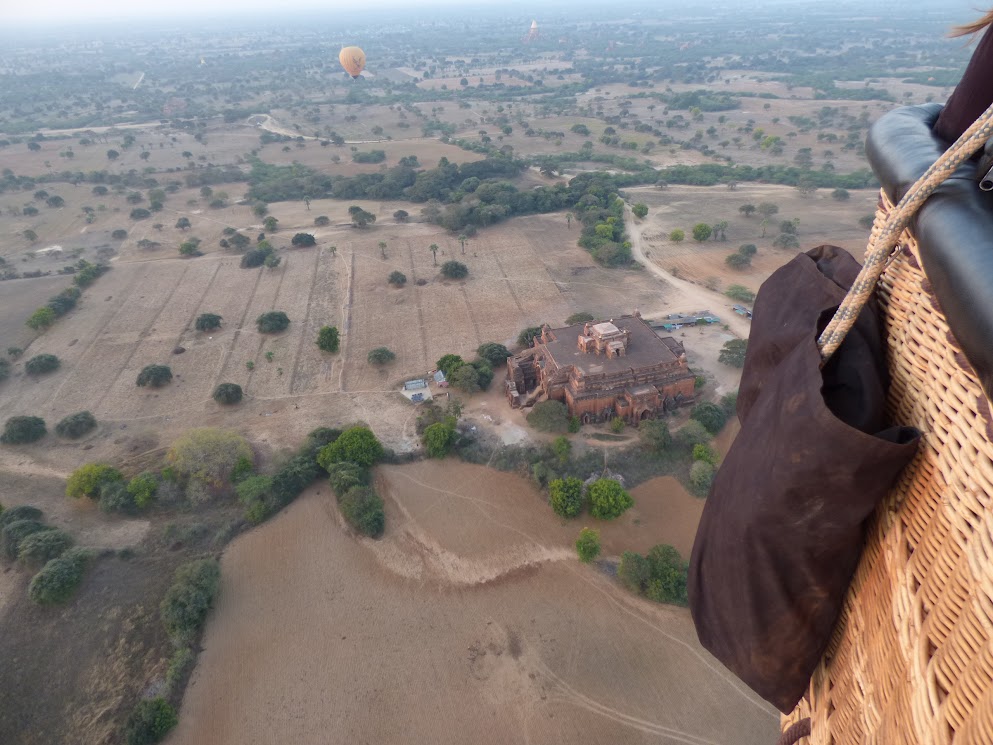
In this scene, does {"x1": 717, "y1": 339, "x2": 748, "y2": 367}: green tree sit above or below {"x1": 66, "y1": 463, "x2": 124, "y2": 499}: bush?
below

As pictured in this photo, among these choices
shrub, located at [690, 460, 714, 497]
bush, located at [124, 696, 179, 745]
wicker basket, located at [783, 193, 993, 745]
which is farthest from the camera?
shrub, located at [690, 460, 714, 497]

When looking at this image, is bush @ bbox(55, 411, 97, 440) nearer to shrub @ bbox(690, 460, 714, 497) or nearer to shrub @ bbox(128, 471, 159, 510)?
shrub @ bbox(128, 471, 159, 510)

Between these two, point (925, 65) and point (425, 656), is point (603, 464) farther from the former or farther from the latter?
point (925, 65)

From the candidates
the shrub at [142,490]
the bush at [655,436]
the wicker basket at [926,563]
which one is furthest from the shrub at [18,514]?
the wicker basket at [926,563]

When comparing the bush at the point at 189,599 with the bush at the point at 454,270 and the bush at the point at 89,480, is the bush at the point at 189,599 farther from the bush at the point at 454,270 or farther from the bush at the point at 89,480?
the bush at the point at 454,270

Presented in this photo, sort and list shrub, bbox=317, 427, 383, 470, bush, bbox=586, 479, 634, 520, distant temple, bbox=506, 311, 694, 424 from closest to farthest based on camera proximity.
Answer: bush, bbox=586, 479, 634, 520 → shrub, bbox=317, 427, 383, 470 → distant temple, bbox=506, 311, 694, 424

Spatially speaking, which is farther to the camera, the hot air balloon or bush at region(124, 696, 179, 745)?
the hot air balloon

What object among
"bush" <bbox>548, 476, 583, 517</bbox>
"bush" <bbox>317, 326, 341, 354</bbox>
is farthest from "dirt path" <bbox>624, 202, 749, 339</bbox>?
"bush" <bbox>317, 326, 341, 354</bbox>
